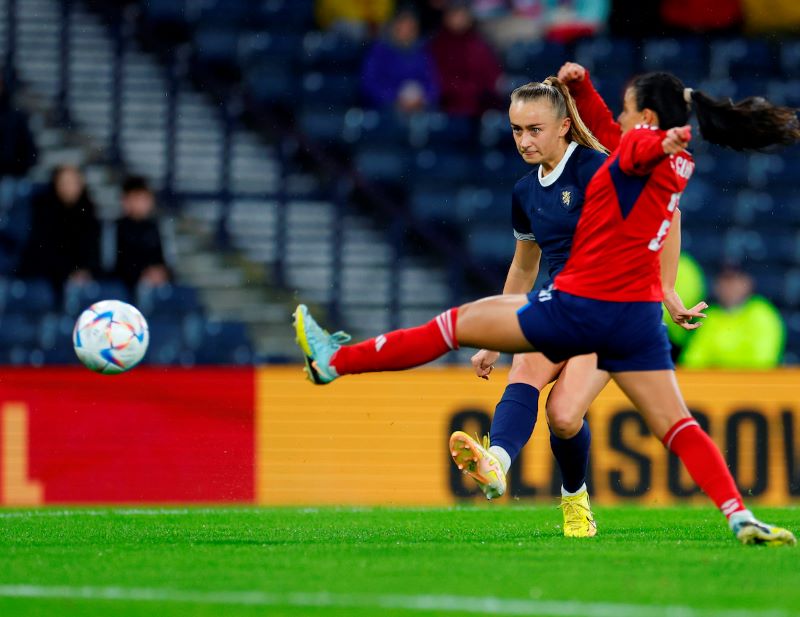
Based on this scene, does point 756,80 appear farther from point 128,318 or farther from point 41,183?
point 128,318

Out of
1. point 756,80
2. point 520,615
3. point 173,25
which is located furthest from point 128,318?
point 756,80

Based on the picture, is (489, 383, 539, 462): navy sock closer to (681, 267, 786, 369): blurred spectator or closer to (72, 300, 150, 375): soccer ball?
(72, 300, 150, 375): soccer ball

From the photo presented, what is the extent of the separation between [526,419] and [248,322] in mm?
6926

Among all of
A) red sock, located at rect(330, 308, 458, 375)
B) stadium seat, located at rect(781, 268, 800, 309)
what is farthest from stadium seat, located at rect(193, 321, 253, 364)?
red sock, located at rect(330, 308, 458, 375)

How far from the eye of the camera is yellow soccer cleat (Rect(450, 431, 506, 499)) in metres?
6.57

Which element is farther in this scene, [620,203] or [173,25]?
[173,25]

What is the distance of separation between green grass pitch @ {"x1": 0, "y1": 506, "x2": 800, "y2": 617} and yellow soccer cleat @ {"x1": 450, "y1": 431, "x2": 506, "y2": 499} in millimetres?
269

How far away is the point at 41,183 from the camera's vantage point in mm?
13523

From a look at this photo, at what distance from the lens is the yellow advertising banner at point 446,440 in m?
10.9

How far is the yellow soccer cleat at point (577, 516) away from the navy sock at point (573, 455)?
5cm

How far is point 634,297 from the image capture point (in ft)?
20.5

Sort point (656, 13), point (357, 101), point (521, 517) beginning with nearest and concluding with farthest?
point (521, 517), point (357, 101), point (656, 13)

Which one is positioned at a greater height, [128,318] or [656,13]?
[656,13]

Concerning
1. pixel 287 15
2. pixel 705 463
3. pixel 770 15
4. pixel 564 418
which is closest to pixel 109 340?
pixel 564 418
